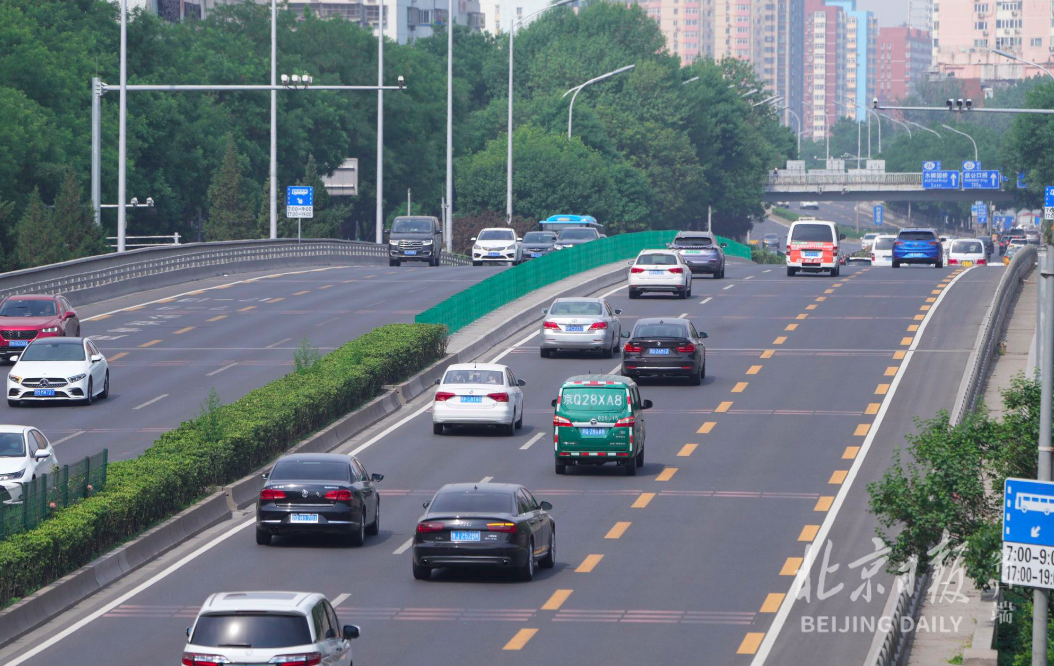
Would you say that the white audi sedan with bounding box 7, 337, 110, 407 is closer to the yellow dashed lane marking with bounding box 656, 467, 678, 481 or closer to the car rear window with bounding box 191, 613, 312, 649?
the yellow dashed lane marking with bounding box 656, 467, 678, 481

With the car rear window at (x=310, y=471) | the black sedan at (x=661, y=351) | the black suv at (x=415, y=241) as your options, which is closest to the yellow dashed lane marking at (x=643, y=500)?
the car rear window at (x=310, y=471)

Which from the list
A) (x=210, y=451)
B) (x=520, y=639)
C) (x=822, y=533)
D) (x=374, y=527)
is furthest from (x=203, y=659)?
(x=210, y=451)

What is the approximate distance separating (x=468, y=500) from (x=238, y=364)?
72.6 ft

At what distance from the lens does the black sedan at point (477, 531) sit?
22406 millimetres

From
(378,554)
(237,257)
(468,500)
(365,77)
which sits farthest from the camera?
(365,77)

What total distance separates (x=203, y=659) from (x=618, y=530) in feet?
41.4

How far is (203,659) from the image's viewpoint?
14.8 meters

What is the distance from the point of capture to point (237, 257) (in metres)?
70.5

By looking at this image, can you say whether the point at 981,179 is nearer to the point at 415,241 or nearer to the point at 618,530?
the point at 415,241

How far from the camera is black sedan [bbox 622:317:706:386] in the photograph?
40.5m

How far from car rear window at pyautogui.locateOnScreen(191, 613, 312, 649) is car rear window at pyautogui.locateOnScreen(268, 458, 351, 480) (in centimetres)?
1028

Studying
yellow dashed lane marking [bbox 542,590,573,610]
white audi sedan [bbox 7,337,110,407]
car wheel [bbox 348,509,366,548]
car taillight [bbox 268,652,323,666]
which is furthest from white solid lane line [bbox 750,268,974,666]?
white audi sedan [bbox 7,337,110,407]

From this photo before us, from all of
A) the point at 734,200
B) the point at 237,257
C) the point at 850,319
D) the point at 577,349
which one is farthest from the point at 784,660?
the point at 734,200

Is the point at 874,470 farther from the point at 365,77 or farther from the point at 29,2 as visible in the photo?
the point at 365,77
